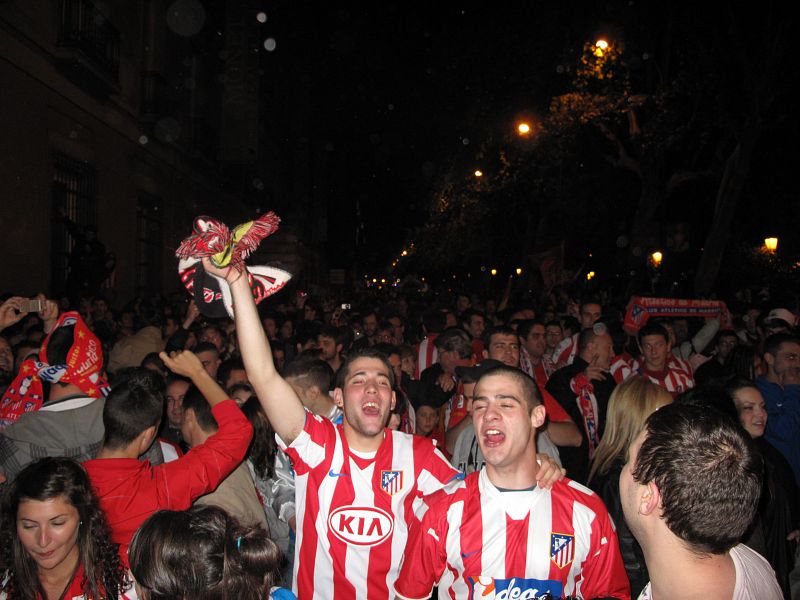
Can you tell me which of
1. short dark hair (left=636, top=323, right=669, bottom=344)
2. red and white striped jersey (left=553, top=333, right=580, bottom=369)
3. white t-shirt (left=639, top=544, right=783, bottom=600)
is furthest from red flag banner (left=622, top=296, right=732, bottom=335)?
white t-shirt (left=639, top=544, right=783, bottom=600)

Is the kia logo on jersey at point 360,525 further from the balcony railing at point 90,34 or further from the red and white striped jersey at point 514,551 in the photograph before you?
the balcony railing at point 90,34

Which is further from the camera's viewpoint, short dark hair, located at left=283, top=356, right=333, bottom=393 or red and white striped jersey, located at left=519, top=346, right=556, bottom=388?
red and white striped jersey, located at left=519, top=346, right=556, bottom=388

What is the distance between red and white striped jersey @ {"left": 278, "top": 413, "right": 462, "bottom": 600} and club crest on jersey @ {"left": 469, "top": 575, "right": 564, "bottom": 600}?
0.50 meters

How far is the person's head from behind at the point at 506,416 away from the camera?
2850mm

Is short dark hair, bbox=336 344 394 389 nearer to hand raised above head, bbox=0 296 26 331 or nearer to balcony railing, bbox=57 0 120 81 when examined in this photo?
hand raised above head, bbox=0 296 26 331

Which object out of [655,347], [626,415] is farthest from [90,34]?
[626,415]

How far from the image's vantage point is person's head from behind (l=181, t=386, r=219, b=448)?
12.4 ft

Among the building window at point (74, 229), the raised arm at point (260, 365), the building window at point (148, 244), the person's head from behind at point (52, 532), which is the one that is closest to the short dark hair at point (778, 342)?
the raised arm at point (260, 365)

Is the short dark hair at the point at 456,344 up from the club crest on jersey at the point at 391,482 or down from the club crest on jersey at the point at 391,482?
up

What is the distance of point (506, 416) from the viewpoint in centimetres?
291

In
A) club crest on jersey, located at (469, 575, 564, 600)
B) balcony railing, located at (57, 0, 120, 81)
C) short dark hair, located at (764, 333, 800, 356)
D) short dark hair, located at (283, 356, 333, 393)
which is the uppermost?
balcony railing, located at (57, 0, 120, 81)

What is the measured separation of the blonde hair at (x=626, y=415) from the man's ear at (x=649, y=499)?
5.79 ft

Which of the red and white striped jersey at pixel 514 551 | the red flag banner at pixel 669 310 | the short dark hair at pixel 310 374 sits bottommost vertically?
the red and white striped jersey at pixel 514 551

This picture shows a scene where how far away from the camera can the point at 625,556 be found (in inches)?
123
